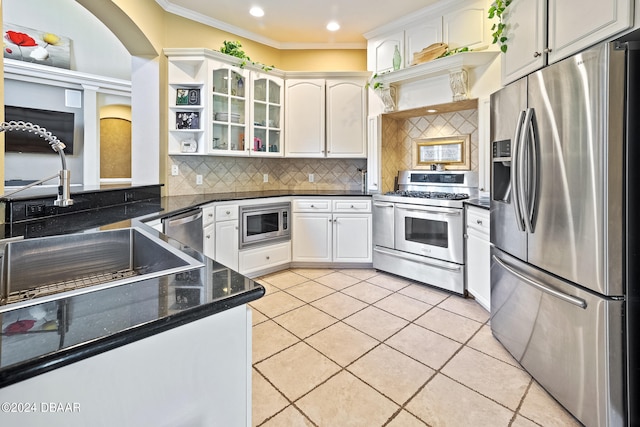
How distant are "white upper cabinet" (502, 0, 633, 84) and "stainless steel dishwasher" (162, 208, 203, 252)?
8.18 ft

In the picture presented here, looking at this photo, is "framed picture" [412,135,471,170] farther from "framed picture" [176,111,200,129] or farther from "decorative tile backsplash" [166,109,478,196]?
"framed picture" [176,111,200,129]

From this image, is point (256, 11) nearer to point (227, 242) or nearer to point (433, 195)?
point (227, 242)

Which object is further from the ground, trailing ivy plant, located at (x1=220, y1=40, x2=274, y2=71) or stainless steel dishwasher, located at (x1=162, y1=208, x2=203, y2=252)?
trailing ivy plant, located at (x1=220, y1=40, x2=274, y2=71)

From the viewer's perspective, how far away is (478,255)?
277 cm

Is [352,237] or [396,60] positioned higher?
[396,60]

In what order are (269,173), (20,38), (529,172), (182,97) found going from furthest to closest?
(20,38) < (269,173) < (182,97) < (529,172)

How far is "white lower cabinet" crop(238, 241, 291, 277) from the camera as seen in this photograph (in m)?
3.46

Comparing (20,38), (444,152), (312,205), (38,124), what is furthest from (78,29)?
(444,152)

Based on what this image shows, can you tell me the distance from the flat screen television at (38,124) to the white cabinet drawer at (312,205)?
455 cm

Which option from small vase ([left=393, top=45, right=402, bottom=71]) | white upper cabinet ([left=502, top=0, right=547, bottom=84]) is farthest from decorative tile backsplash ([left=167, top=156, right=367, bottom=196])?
white upper cabinet ([left=502, top=0, right=547, bottom=84])

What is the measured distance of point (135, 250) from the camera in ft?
4.81

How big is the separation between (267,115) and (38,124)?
4.52 meters

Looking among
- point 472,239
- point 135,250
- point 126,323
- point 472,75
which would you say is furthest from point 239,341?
point 472,75

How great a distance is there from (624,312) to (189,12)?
4.26m
